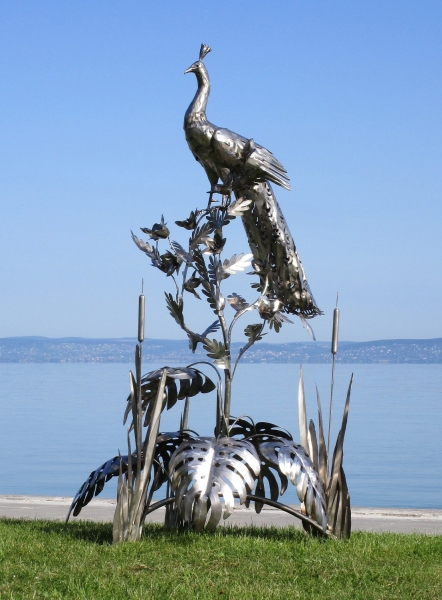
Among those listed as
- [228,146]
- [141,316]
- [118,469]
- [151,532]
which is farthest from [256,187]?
[151,532]

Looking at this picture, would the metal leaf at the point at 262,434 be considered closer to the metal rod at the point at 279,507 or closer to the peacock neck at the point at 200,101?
the metal rod at the point at 279,507

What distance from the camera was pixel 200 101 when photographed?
600 centimetres

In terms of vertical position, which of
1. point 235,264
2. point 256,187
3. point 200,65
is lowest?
point 235,264

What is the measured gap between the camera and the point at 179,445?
5633 millimetres

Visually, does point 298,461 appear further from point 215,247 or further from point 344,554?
point 215,247

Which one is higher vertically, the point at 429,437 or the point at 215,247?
the point at 215,247

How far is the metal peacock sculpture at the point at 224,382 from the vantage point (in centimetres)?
550

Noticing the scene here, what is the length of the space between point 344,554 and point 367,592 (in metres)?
0.74

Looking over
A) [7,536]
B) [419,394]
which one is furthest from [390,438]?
[419,394]

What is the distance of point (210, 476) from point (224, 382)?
80 centimetres

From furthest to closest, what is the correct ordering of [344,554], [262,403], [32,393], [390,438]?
[32,393]
[262,403]
[390,438]
[344,554]

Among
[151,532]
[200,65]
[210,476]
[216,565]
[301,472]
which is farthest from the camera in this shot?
[200,65]

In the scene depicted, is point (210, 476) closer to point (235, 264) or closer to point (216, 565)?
point (216, 565)

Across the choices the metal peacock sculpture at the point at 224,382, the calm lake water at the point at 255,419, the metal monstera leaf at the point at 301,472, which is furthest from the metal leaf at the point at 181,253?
the calm lake water at the point at 255,419
